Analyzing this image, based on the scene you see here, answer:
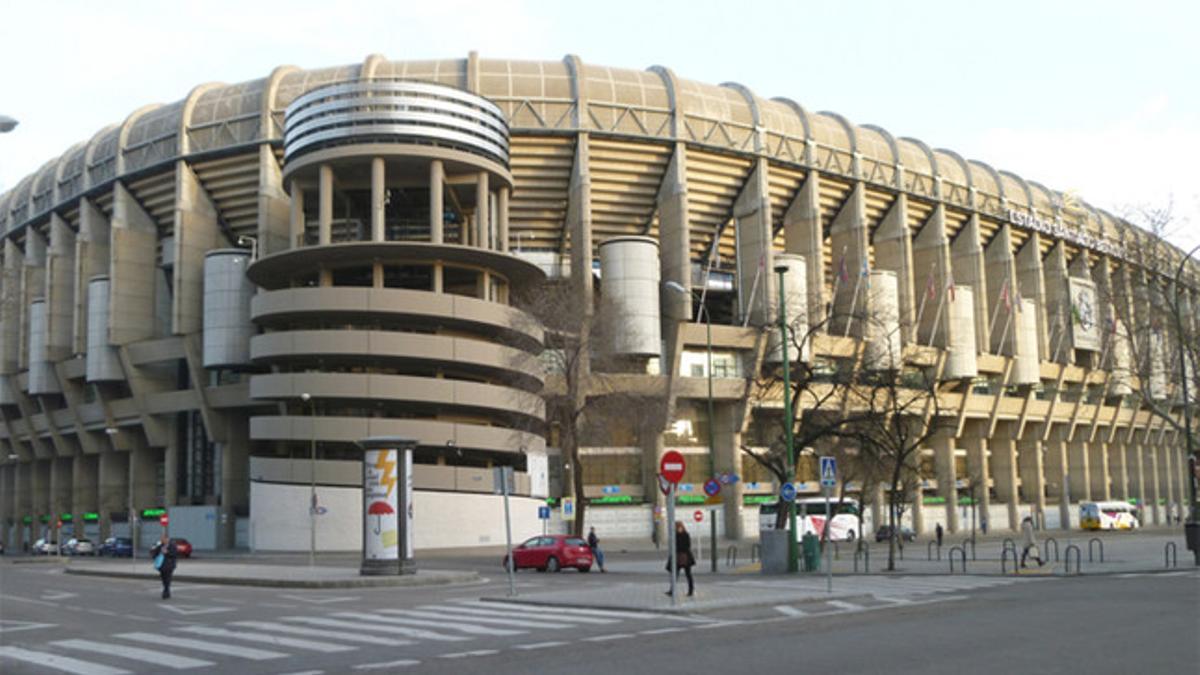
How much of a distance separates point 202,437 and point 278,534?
725 inches

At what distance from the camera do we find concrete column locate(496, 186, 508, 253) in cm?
6500

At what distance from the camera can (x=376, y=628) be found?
56.3 feet

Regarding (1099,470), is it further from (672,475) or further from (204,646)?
(204,646)

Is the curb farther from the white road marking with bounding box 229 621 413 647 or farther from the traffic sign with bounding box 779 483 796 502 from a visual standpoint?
the white road marking with bounding box 229 621 413 647

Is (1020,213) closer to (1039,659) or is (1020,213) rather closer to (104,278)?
(104,278)

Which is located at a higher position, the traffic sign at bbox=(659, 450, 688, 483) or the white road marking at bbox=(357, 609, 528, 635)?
the traffic sign at bbox=(659, 450, 688, 483)

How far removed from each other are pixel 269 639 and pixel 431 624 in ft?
8.78

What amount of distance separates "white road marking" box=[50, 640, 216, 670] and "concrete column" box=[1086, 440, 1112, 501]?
98494 millimetres

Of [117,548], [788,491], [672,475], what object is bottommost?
[117,548]

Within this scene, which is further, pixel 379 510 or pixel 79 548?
pixel 79 548

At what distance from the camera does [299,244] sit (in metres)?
63.2

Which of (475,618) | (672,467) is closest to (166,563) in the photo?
(475,618)

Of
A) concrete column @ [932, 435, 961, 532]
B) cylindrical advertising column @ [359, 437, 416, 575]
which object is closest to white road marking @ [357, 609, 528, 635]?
cylindrical advertising column @ [359, 437, 416, 575]

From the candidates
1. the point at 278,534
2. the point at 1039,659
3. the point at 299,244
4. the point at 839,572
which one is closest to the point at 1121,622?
the point at 1039,659
